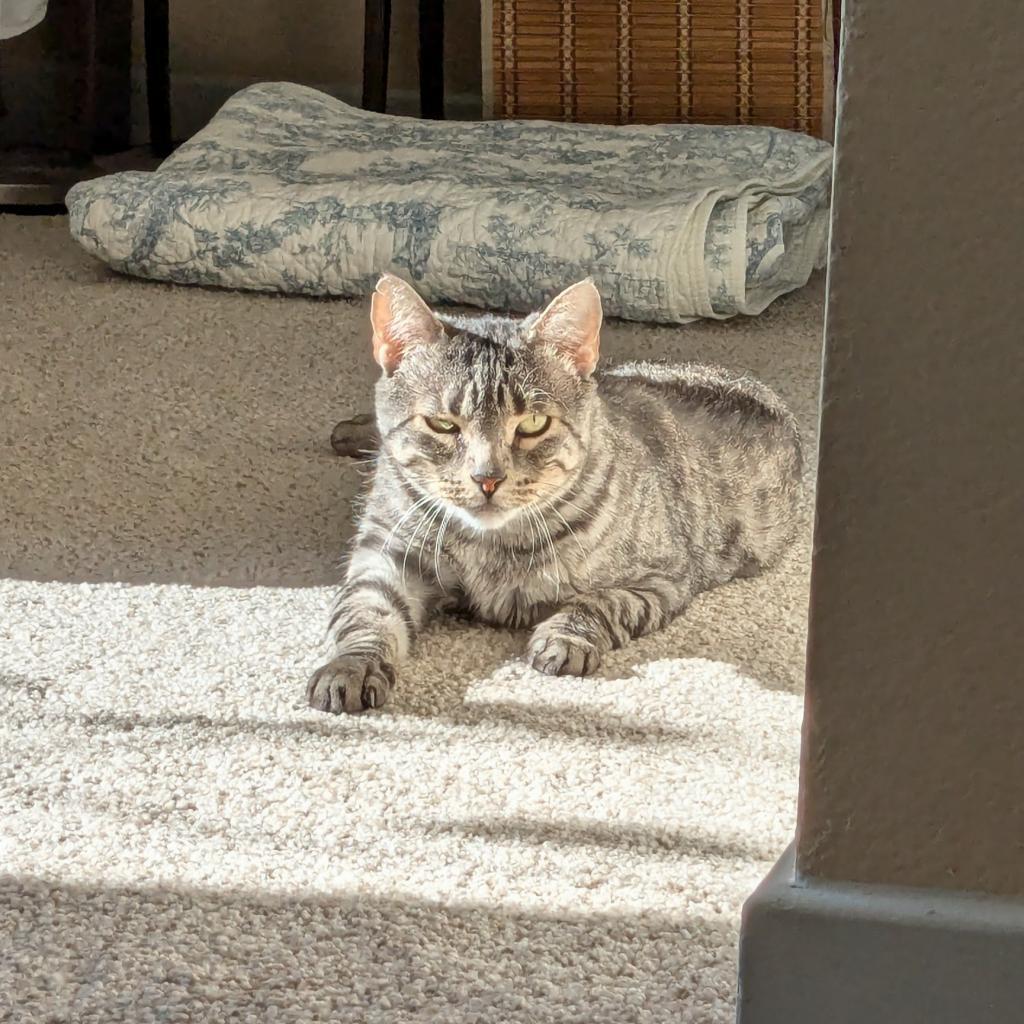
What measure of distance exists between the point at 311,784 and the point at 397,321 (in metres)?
0.58

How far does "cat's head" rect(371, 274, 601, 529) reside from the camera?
5.23 ft

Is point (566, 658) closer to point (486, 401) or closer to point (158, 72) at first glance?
point (486, 401)

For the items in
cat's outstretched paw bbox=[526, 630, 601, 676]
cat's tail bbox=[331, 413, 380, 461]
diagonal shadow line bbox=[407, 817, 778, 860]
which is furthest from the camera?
cat's tail bbox=[331, 413, 380, 461]

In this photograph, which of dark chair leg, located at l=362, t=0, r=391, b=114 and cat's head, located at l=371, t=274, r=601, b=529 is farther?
dark chair leg, located at l=362, t=0, r=391, b=114

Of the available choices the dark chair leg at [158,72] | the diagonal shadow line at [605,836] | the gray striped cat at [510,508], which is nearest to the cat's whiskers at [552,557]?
the gray striped cat at [510,508]

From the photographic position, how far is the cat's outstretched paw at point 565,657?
5.08ft

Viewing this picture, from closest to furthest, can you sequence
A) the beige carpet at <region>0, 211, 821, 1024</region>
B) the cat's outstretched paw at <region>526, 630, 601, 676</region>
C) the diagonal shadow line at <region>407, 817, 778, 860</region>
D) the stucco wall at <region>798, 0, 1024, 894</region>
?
the stucco wall at <region>798, 0, 1024, 894</region>, the beige carpet at <region>0, 211, 821, 1024</region>, the diagonal shadow line at <region>407, 817, 778, 860</region>, the cat's outstretched paw at <region>526, 630, 601, 676</region>

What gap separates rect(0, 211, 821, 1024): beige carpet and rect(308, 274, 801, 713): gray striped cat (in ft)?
0.14

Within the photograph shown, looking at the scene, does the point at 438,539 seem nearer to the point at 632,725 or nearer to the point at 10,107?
the point at 632,725

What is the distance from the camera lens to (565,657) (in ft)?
5.08

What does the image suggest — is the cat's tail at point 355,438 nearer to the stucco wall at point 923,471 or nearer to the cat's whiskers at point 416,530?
the cat's whiskers at point 416,530

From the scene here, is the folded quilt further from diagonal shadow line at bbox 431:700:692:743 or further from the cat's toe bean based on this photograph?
diagonal shadow line at bbox 431:700:692:743

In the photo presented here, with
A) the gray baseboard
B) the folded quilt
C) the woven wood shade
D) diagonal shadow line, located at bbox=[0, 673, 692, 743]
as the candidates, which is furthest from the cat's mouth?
the woven wood shade

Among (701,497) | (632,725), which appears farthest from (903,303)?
(701,497)
